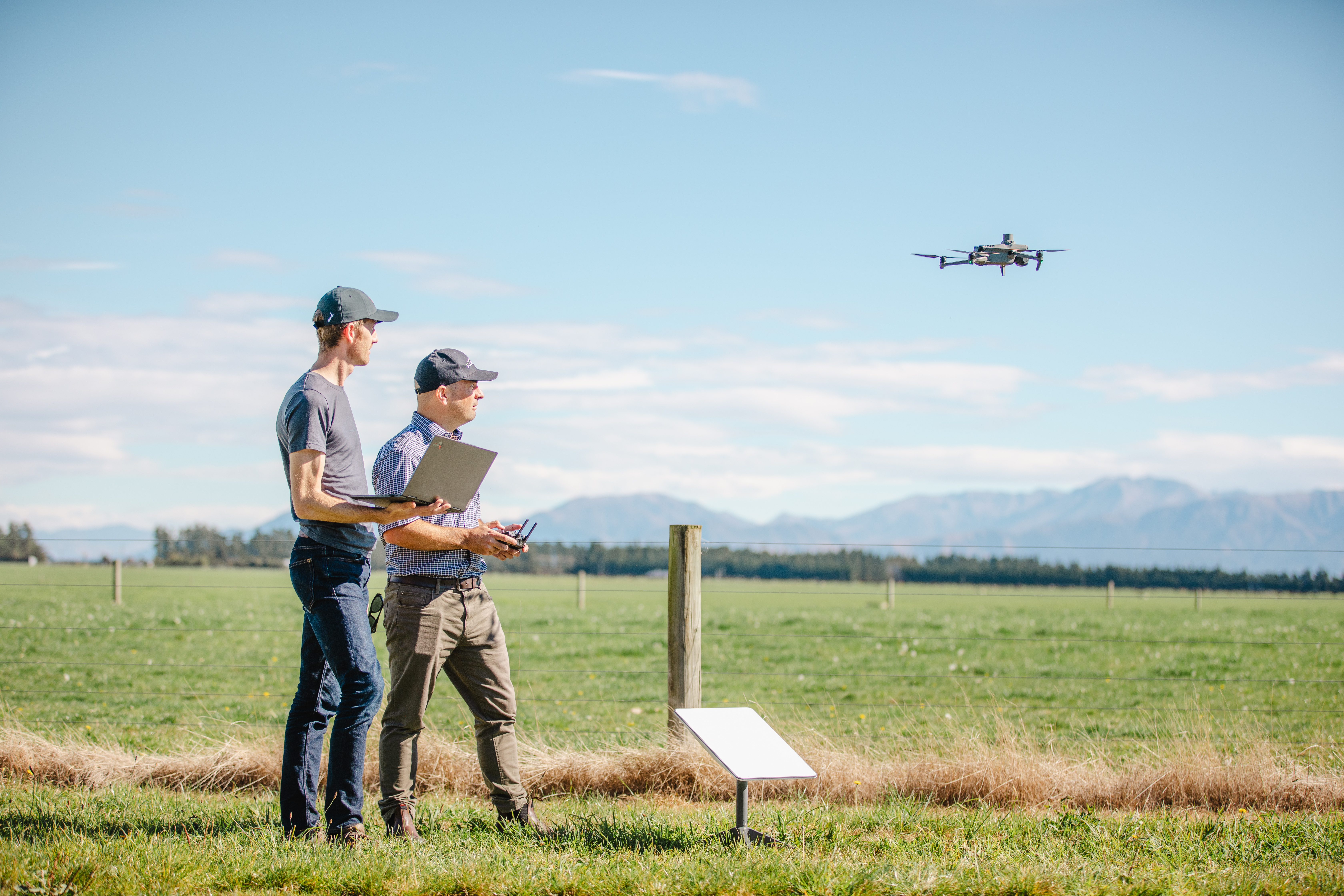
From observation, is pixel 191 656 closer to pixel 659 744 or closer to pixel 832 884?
pixel 659 744

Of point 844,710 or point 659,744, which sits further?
point 844,710

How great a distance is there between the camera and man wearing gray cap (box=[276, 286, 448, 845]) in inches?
173

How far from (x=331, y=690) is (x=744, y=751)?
1865 millimetres

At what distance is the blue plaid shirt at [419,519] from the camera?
477 centimetres

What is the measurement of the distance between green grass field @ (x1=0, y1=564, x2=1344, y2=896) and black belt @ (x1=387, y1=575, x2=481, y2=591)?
1.10m

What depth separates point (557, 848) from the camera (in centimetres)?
459

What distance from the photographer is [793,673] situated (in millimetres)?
14766

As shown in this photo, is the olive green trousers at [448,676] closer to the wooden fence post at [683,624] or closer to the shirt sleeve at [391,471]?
the shirt sleeve at [391,471]

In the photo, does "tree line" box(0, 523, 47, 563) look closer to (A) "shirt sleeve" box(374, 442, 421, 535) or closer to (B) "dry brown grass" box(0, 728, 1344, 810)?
(B) "dry brown grass" box(0, 728, 1344, 810)

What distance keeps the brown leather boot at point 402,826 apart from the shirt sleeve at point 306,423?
1661 mm

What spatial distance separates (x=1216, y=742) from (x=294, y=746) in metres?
6.07

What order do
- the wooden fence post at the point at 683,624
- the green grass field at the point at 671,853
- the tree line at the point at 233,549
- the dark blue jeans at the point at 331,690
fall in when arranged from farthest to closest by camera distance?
the tree line at the point at 233,549, the wooden fence post at the point at 683,624, the dark blue jeans at the point at 331,690, the green grass field at the point at 671,853

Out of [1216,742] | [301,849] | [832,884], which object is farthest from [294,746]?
[1216,742]

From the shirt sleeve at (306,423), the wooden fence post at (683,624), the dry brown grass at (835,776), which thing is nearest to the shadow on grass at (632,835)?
the dry brown grass at (835,776)
